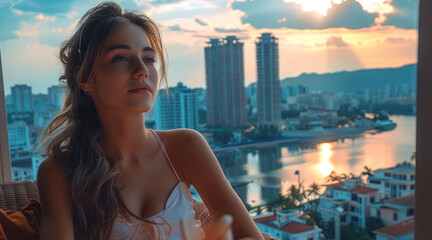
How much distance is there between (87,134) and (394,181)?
5.18 feet

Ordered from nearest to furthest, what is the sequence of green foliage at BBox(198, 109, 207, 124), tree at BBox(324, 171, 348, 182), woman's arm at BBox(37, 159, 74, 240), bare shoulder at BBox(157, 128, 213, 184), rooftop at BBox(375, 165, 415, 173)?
woman's arm at BBox(37, 159, 74, 240), bare shoulder at BBox(157, 128, 213, 184), rooftop at BBox(375, 165, 415, 173), tree at BBox(324, 171, 348, 182), green foliage at BBox(198, 109, 207, 124)

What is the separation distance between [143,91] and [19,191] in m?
0.86

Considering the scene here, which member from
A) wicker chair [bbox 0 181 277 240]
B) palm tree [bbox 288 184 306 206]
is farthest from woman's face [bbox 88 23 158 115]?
palm tree [bbox 288 184 306 206]

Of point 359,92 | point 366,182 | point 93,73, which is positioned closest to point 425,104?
point 359,92

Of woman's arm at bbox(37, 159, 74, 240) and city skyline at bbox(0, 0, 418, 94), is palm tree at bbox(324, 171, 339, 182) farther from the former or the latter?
woman's arm at bbox(37, 159, 74, 240)

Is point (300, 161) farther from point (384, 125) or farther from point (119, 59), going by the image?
point (119, 59)

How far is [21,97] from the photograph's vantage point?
7.81 feet

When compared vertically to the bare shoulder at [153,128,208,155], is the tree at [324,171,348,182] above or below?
below

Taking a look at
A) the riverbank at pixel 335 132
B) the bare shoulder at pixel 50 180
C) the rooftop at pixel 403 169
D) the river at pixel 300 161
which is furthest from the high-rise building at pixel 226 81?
the bare shoulder at pixel 50 180

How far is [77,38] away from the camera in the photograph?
4.06 feet

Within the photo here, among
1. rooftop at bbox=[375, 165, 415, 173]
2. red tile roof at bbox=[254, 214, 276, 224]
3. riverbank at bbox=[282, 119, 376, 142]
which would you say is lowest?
red tile roof at bbox=[254, 214, 276, 224]

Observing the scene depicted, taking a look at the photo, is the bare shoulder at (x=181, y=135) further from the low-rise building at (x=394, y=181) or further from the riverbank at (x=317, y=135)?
the low-rise building at (x=394, y=181)

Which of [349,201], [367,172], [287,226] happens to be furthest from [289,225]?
[367,172]

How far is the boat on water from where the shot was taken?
6.56 feet
